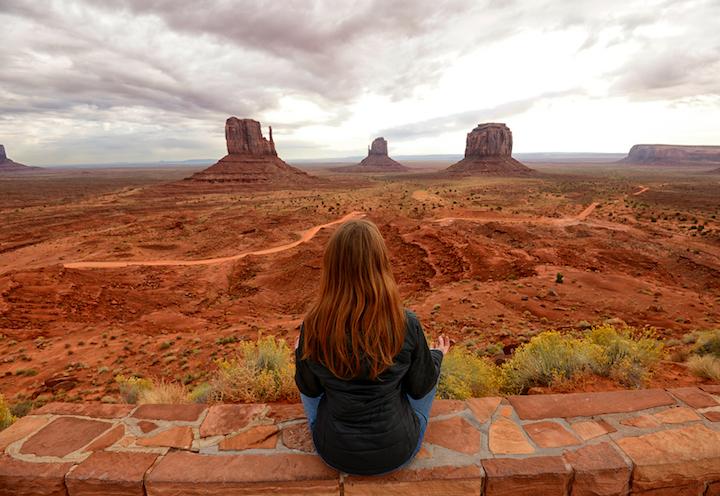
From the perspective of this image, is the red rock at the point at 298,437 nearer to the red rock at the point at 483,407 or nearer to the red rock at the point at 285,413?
the red rock at the point at 285,413

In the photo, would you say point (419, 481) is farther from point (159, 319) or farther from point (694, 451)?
point (159, 319)

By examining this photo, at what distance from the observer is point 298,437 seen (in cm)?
256

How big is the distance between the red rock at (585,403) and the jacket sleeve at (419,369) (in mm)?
1308

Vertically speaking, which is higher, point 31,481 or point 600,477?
point 31,481

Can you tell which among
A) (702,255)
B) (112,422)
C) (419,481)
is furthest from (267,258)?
(702,255)

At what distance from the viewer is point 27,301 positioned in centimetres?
1145

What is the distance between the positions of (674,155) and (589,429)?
24180 centimetres

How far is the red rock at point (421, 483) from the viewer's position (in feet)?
6.72

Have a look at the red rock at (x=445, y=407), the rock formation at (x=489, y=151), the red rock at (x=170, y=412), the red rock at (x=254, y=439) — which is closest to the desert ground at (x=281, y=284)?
the red rock at (x=445, y=407)

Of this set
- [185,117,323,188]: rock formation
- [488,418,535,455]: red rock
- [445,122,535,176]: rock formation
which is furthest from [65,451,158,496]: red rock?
[445,122,535,176]: rock formation

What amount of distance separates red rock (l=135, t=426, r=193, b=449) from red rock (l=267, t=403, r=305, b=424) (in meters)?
0.68

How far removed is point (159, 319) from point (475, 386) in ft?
35.4

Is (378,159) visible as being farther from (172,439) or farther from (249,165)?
(172,439)

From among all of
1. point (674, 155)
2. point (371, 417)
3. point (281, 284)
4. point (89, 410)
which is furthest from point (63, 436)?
point (674, 155)
